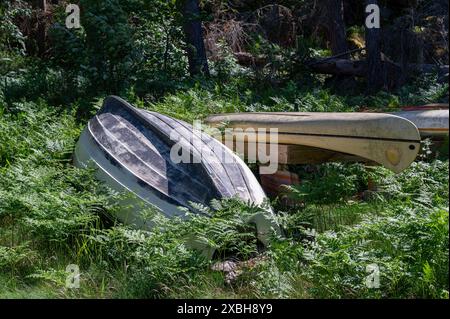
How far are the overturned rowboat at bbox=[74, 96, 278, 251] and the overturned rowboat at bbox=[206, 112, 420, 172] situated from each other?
2.74ft

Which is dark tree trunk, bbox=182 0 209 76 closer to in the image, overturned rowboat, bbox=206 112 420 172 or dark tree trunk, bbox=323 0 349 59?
dark tree trunk, bbox=323 0 349 59

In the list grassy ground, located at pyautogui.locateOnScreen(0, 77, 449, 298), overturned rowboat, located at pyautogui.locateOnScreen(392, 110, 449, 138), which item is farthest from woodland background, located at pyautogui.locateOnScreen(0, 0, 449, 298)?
overturned rowboat, located at pyautogui.locateOnScreen(392, 110, 449, 138)

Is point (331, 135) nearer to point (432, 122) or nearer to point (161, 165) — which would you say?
point (432, 122)

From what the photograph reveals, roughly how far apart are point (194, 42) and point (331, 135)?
19.6 feet

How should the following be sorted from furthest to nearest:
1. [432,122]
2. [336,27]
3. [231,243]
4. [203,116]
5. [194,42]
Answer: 1. [336,27]
2. [194,42]
3. [203,116]
4. [432,122]
5. [231,243]

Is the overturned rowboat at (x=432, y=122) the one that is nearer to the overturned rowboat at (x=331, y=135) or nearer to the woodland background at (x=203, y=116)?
the woodland background at (x=203, y=116)

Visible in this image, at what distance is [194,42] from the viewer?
1300 centimetres

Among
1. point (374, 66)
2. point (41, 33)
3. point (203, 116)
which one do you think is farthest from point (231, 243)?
point (41, 33)

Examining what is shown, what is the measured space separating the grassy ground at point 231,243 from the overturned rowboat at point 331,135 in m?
0.24

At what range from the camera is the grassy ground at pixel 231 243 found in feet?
Result: 16.6
